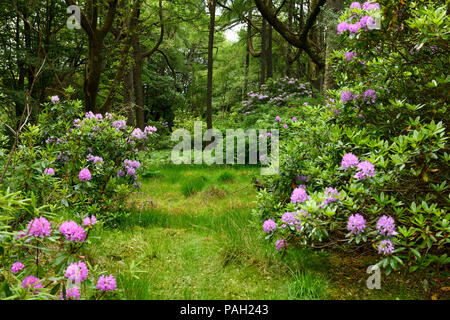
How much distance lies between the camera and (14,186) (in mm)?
1889

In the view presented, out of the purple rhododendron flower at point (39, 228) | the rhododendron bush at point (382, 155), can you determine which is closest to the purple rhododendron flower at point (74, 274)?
the purple rhododendron flower at point (39, 228)

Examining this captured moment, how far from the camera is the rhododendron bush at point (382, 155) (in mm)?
1594

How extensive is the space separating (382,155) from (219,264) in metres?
1.47

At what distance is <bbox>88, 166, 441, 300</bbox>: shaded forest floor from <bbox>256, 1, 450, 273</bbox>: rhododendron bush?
0.17 m

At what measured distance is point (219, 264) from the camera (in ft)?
7.56

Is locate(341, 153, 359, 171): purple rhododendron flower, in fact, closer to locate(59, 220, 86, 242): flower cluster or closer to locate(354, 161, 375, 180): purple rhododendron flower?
locate(354, 161, 375, 180): purple rhododendron flower

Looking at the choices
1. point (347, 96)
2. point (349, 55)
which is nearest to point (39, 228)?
point (347, 96)

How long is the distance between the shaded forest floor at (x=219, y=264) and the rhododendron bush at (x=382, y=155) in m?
0.17

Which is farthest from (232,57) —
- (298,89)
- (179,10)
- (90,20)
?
(90,20)

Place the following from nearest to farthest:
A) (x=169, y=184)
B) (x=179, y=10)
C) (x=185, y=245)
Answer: (x=185, y=245) → (x=169, y=184) → (x=179, y=10)

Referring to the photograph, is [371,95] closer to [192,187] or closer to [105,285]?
Answer: [105,285]
